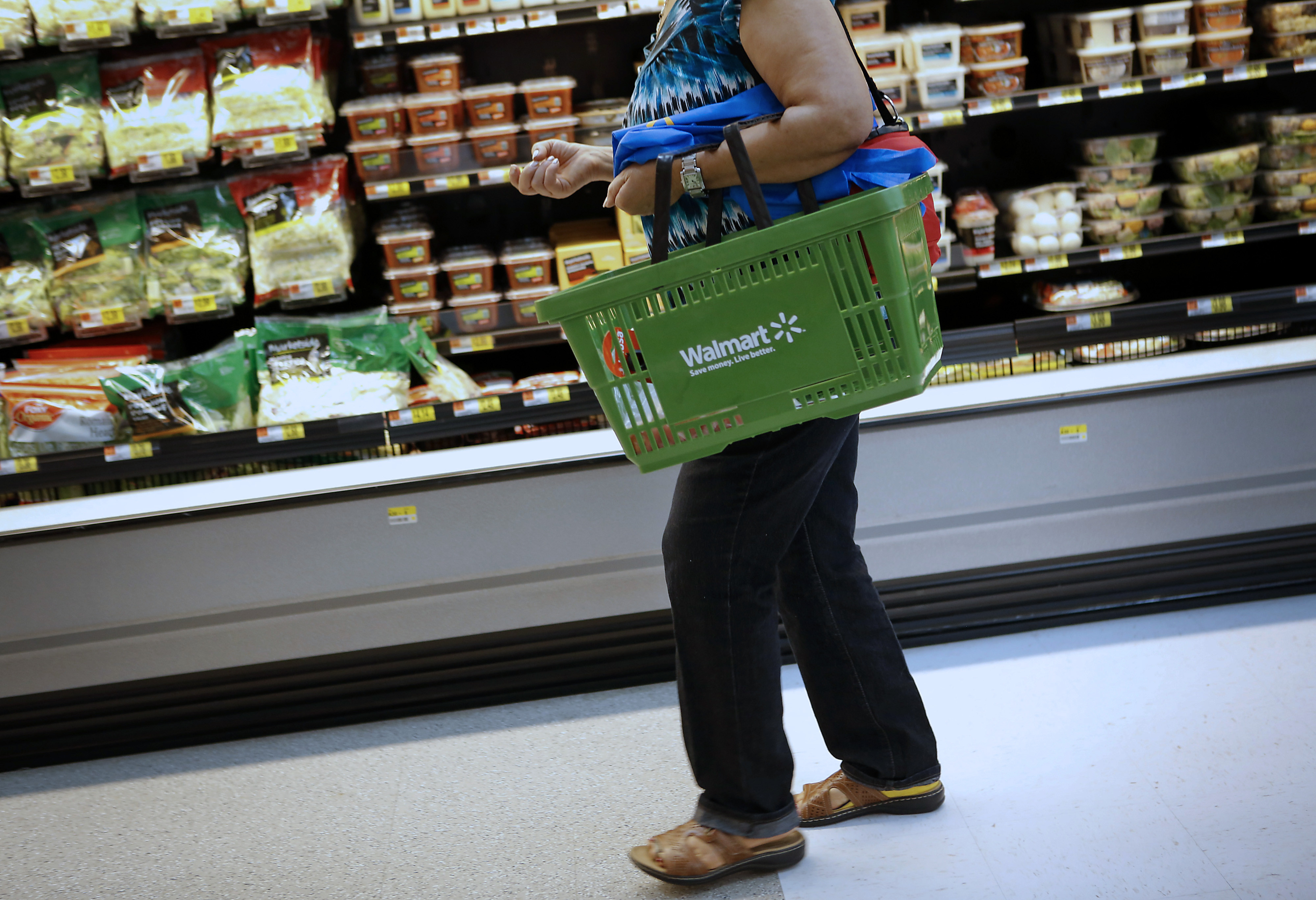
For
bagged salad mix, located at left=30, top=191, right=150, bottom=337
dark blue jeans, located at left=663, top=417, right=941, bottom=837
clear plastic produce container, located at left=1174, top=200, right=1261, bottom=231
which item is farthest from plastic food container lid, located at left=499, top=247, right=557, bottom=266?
clear plastic produce container, located at left=1174, top=200, right=1261, bottom=231

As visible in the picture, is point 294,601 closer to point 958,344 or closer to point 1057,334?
point 958,344

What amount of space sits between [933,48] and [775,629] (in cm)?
187

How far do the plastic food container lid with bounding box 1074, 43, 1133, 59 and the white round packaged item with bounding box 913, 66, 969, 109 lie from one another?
346 millimetres

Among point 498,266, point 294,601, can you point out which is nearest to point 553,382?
point 498,266

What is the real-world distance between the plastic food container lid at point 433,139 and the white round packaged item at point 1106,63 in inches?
69.1

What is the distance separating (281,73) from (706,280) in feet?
6.57

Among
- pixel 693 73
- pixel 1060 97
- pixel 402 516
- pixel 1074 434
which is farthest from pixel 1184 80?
pixel 402 516

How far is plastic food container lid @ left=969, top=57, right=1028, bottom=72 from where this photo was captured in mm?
2873

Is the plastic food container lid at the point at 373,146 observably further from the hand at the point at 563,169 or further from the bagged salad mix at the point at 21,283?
the hand at the point at 563,169

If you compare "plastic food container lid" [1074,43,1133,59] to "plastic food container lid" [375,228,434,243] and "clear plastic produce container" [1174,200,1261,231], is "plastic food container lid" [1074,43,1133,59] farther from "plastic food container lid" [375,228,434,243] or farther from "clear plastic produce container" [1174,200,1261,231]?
"plastic food container lid" [375,228,434,243]

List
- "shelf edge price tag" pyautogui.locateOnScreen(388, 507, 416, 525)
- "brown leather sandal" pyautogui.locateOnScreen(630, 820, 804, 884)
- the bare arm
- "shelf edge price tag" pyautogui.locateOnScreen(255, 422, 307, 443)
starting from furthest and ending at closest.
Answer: "shelf edge price tag" pyautogui.locateOnScreen(255, 422, 307, 443) → "shelf edge price tag" pyautogui.locateOnScreen(388, 507, 416, 525) → "brown leather sandal" pyautogui.locateOnScreen(630, 820, 804, 884) → the bare arm

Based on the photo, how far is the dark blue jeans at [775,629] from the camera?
1.60m

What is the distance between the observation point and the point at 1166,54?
288 centimetres

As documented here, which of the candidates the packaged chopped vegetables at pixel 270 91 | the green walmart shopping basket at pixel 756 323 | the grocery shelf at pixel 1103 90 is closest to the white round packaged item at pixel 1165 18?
the grocery shelf at pixel 1103 90
